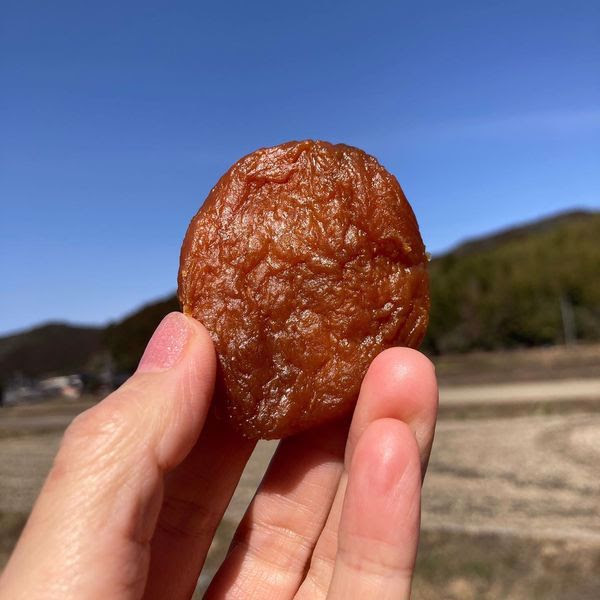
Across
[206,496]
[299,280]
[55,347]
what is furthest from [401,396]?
[55,347]

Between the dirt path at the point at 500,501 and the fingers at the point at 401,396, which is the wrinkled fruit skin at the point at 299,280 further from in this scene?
the dirt path at the point at 500,501

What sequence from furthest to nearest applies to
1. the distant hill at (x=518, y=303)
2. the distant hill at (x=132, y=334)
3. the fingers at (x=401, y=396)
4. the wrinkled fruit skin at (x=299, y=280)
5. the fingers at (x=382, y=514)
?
the distant hill at (x=518, y=303) < the distant hill at (x=132, y=334) < the wrinkled fruit skin at (x=299, y=280) < the fingers at (x=401, y=396) < the fingers at (x=382, y=514)

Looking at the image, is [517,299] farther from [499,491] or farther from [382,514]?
[382,514]

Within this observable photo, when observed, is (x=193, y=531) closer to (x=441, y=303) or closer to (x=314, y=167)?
(x=314, y=167)

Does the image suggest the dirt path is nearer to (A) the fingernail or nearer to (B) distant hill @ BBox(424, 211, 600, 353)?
(A) the fingernail

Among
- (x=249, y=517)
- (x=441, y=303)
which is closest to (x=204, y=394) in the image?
(x=249, y=517)

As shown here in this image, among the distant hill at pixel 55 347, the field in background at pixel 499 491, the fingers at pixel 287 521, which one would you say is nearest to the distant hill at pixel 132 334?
the distant hill at pixel 55 347
